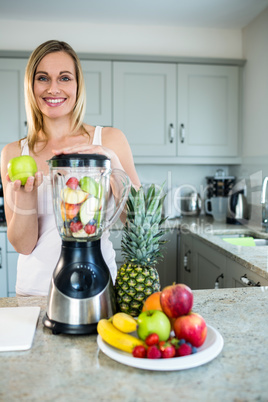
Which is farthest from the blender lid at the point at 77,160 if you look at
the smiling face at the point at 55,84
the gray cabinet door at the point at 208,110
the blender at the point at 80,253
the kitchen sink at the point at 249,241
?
the gray cabinet door at the point at 208,110

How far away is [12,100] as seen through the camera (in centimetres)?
304

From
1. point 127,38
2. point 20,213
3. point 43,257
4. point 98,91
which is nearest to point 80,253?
point 20,213

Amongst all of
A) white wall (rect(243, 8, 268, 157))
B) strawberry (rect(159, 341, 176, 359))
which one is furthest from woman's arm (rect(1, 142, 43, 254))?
white wall (rect(243, 8, 268, 157))

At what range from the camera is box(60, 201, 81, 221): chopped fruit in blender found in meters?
0.86

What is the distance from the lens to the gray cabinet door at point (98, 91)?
3.07m

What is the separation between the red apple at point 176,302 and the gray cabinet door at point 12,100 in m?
2.54

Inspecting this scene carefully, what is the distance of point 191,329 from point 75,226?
0.32 meters

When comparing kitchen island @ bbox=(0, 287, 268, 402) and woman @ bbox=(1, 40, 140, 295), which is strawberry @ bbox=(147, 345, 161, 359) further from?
woman @ bbox=(1, 40, 140, 295)

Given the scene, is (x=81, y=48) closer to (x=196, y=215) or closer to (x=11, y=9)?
(x=11, y=9)

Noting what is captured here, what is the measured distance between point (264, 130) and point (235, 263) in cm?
140

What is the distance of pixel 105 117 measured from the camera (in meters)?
3.11

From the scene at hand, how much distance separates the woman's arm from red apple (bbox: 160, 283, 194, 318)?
1.45ft

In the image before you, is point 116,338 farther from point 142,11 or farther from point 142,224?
point 142,11

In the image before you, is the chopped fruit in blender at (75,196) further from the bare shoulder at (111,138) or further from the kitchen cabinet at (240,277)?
the kitchen cabinet at (240,277)
